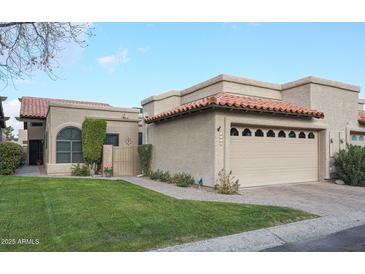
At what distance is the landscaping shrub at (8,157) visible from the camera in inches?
603

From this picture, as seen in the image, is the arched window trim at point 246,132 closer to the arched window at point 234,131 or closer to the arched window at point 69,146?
the arched window at point 234,131

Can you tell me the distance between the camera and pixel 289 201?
9117 mm

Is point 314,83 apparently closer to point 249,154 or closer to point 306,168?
point 306,168

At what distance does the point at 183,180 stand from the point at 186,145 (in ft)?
5.20

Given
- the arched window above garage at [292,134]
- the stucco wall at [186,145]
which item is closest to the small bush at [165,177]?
the stucco wall at [186,145]

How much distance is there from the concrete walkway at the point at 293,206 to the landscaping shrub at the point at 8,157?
929 cm

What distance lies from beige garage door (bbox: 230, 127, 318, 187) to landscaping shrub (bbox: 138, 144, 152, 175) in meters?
6.08

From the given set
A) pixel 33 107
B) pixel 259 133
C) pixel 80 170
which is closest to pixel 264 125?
pixel 259 133

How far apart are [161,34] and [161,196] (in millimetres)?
5486

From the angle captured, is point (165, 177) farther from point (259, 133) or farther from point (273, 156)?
point (273, 156)

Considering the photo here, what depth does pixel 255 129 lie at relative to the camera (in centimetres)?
1202

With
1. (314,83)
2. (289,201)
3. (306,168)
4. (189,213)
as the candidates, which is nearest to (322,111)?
(314,83)

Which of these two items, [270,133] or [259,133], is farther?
[270,133]

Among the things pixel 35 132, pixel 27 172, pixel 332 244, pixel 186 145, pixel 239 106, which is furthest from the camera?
pixel 35 132
